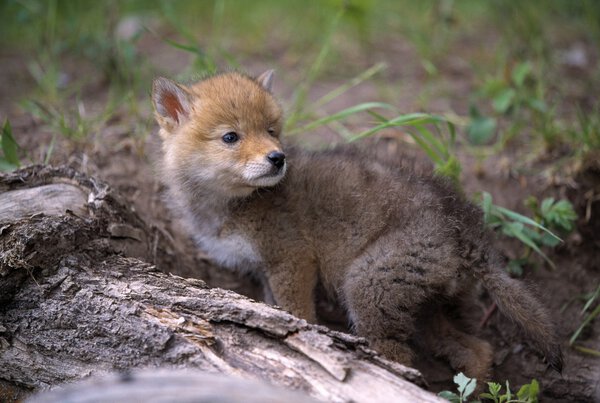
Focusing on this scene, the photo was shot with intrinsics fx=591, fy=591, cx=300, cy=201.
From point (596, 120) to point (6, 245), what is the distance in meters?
4.15

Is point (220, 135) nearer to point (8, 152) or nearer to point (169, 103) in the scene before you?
point (169, 103)

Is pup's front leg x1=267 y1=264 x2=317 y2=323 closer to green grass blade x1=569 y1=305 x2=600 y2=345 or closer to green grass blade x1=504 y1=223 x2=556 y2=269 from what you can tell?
green grass blade x1=504 y1=223 x2=556 y2=269

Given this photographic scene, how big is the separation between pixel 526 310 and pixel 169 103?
2.28 m

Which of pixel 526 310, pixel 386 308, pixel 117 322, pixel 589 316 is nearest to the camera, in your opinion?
pixel 117 322

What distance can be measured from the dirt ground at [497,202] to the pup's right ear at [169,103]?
314 millimetres

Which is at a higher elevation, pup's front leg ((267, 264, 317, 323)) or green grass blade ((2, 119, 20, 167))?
green grass blade ((2, 119, 20, 167))

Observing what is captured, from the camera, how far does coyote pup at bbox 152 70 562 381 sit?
3031mm

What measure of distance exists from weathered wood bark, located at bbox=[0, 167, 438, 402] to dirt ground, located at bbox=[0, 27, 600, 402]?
805 millimetres

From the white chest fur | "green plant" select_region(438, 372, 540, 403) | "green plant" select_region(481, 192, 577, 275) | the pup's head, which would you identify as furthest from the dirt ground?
"green plant" select_region(438, 372, 540, 403)

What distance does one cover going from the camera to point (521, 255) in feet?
12.8

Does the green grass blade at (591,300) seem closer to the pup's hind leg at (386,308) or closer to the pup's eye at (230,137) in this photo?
the pup's hind leg at (386,308)

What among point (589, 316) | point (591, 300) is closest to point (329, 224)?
point (591, 300)

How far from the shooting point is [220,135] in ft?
11.0

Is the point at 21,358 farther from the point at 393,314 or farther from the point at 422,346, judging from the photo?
the point at 422,346
